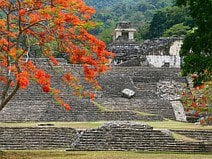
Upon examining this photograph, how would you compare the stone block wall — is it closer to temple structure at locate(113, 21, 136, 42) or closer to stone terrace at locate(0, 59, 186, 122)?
temple structure at locate(113, 21, 136, 42)

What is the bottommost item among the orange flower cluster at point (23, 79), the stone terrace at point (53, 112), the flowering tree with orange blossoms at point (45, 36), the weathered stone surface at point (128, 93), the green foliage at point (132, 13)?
the green foliage at point (132, 13)

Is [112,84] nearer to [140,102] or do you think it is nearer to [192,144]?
[140,102]

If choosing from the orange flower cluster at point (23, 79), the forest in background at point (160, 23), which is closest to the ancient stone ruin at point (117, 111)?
the orange flower cluster at point (23, 79)

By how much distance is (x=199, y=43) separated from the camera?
1670 centimetres

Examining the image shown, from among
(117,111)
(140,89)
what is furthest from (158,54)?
(117,111)

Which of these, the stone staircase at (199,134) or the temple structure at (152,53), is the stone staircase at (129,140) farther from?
the temple structure at (152,53)

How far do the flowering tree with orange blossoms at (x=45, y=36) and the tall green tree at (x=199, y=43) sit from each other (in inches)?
136

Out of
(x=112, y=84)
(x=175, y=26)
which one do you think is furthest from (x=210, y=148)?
(x=175, y=26)

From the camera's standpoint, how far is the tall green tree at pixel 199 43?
16.0 m

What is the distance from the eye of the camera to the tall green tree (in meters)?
16.0

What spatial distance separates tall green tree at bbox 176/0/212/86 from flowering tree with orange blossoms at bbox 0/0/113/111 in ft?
11.4

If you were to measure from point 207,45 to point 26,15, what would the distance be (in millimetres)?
6483

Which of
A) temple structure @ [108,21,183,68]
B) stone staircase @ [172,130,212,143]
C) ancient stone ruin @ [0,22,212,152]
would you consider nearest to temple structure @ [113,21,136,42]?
temple structure @ [108,21,183,68]

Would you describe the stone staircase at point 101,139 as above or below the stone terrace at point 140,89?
above
